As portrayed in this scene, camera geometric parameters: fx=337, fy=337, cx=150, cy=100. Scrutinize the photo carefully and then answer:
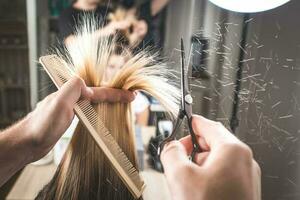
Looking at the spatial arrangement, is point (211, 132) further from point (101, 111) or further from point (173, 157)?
point (101, 111)

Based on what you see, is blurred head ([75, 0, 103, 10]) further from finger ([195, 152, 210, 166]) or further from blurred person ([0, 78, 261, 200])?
finger ([195, 152, 210, 166])

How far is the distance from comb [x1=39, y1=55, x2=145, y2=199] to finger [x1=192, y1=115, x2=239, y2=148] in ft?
0.45

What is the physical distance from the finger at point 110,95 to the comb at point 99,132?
0.09 ft

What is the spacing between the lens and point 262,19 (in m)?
0.58

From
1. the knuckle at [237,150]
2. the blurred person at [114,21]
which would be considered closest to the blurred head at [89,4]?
the blurred person at [114,21]

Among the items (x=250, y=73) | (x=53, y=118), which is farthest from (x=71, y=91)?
(x=250, y=73)

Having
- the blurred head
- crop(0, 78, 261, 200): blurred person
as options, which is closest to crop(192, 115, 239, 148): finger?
crop(0, 78, 261, 200): blurred person

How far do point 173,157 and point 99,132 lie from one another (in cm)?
14

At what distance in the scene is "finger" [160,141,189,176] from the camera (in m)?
0.49

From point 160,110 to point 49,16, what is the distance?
0.43 metres

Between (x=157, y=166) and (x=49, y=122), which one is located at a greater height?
(x=49, y=122)

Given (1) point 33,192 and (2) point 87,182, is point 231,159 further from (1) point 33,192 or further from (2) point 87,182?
(1) point 33,192

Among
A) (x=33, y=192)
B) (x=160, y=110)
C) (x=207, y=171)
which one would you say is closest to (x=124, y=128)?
(x=160, y=110)

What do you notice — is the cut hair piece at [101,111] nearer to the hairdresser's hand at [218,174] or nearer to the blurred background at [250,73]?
the blurred background at [250,73]
